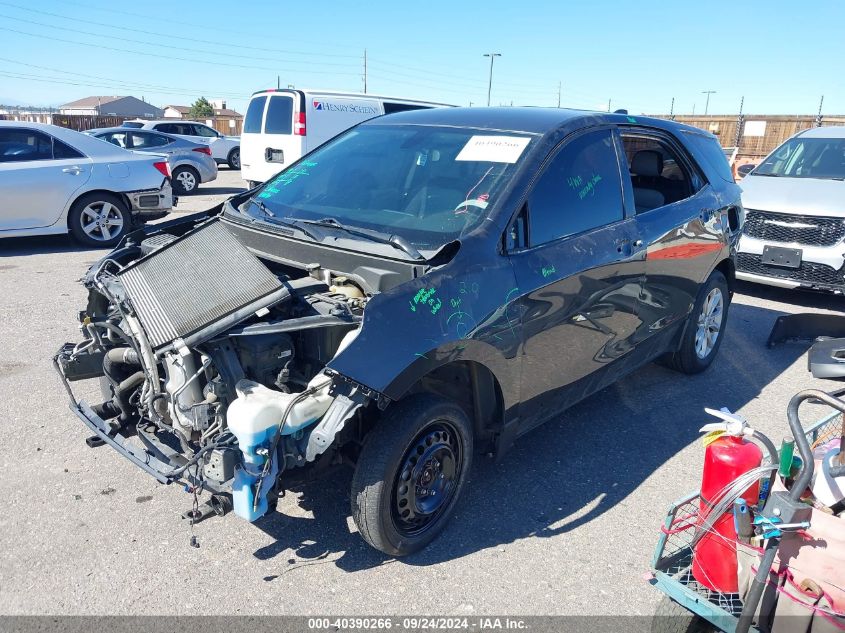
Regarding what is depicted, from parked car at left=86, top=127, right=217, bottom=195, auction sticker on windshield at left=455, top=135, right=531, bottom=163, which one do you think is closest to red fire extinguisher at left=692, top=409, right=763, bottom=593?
auction sticker on windshield at left=455, top=135, right=531, bottom=163

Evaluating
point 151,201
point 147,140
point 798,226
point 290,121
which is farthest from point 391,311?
point 147,140

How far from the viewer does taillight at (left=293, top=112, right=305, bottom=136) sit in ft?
37.2

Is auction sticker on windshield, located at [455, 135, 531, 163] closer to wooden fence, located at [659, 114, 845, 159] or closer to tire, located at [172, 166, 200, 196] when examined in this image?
tire, located at [172, 166, 200, 196]

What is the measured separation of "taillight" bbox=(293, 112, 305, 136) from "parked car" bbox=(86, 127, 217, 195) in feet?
16.0

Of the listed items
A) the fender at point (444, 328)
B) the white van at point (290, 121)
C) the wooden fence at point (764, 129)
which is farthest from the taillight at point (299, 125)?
the wooden fence at point (764, 129)

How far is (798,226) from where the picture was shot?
7070 millimetres

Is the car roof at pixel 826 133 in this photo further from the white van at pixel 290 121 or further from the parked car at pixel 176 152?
the parked car at pixel 176 152

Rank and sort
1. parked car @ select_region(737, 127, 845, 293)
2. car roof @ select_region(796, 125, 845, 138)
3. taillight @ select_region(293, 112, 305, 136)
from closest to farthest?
parked car @ select_region(737, 127, 845, 293)
car roof @ select_region(796, 125, 845, 138)
taillight @ select_region(293, 112, 305, 136)

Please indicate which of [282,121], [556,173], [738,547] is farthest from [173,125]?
[738,547]

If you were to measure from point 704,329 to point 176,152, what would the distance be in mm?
13360

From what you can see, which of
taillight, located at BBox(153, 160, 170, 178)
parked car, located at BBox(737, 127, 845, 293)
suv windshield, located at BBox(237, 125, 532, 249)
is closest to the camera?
suv windshield, located at BBox(237, 125, 532, 249)

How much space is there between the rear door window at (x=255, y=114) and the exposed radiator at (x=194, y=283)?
9.52 m

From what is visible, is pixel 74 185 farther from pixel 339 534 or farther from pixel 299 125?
pixel 339 534

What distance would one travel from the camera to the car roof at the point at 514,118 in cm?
360
